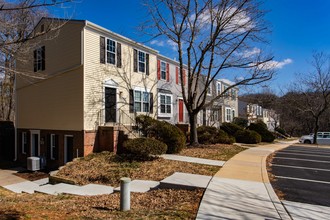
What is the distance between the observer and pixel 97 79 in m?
15.0

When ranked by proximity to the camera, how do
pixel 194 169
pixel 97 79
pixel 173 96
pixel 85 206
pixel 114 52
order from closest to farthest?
pixel 85 206, pixel 194 169, pixel 97 79, pixel 114 52, pixel 173 96

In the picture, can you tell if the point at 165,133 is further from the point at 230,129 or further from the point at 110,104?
the point at 230,129

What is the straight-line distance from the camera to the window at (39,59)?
17438 mm

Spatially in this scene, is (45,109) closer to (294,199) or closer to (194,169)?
(194,169)

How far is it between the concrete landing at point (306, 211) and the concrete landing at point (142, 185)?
3.66 meters

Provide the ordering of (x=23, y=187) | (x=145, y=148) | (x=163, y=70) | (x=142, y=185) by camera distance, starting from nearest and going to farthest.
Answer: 1. (x=142, y=185)
2. (x=145, y=148)
3. (x=23, y=187)
4. (x=163, y=70)

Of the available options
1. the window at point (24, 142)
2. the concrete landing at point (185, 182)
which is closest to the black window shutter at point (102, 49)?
the window at point (24, 142)

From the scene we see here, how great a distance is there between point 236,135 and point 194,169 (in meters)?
14.0

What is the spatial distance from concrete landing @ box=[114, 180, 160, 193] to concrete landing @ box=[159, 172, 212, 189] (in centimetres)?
39

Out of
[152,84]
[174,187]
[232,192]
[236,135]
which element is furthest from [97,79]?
[236,135]

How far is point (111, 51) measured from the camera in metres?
16.0

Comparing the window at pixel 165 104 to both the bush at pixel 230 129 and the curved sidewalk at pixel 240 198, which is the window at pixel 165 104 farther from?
the curved sidewalk at pixel 240 198

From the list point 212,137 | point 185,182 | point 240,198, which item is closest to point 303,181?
point 240,198

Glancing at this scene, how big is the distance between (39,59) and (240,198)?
53.5 ft
